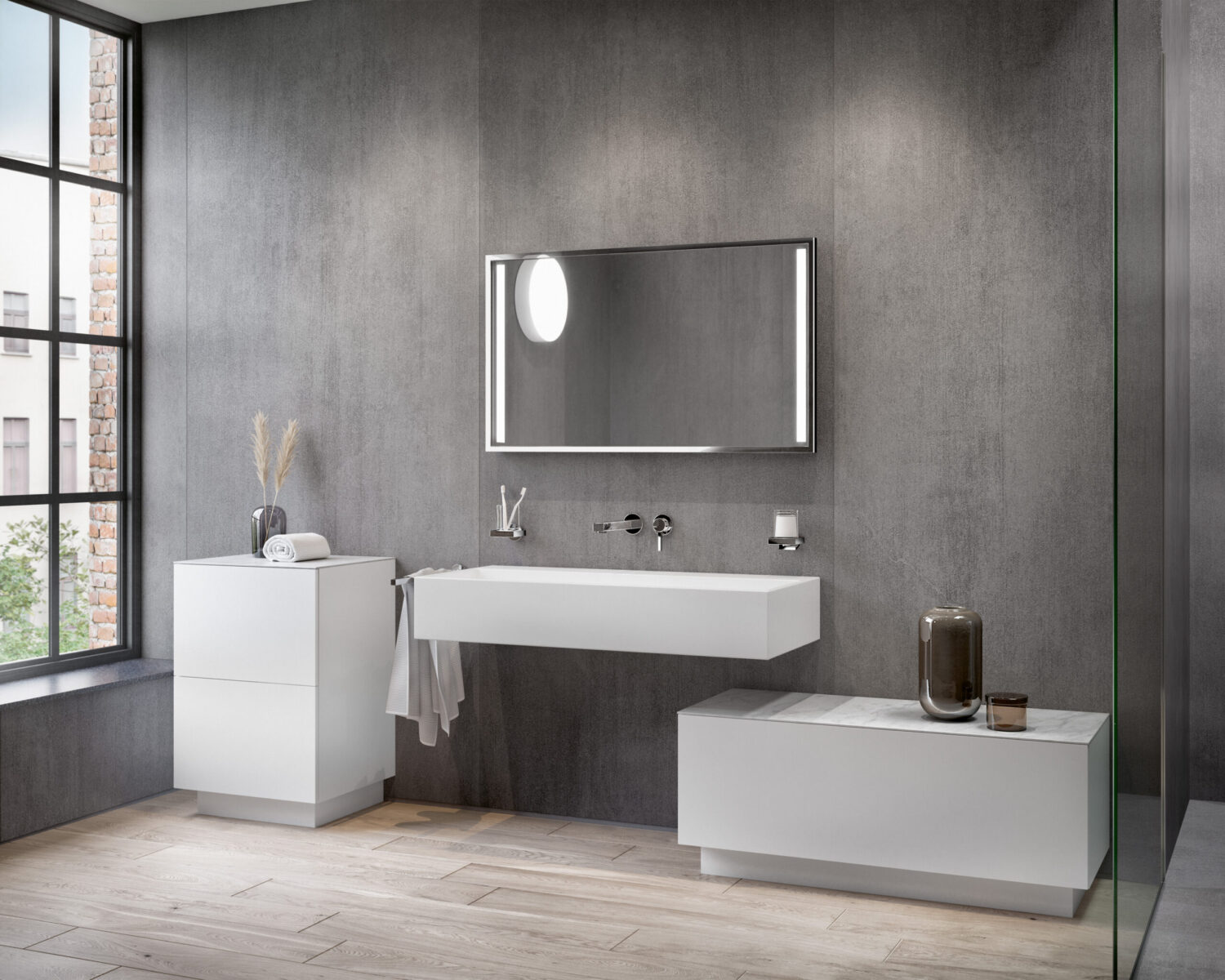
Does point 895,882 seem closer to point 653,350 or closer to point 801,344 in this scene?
point 801,344

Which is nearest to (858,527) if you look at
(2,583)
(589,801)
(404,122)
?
(589,801)

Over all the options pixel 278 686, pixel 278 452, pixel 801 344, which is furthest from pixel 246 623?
pixel 801 344

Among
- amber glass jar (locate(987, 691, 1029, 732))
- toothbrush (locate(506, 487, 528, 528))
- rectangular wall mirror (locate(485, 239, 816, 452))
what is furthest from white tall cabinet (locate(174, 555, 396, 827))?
amber glass jar (locate(987, 691, 1029, 732))

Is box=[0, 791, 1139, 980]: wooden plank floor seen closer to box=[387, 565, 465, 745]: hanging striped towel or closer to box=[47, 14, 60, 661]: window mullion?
box=[387, 565, 465, 745]: hanging striped towel

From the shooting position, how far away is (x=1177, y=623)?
3730mm

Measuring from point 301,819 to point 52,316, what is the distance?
6.79 ft

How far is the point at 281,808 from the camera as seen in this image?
4.30 metres

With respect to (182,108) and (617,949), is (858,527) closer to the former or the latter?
(617,949)

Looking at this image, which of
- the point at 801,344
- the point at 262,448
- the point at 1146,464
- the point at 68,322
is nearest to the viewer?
the point at 1146,464

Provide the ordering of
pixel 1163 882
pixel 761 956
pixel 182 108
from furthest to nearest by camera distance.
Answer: pixel 182 108
pixel 1163 882
pixel 761 956

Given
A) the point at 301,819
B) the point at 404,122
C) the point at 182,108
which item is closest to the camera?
the point at 301,819

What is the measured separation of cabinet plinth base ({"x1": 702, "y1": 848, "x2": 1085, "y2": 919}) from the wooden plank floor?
39mm

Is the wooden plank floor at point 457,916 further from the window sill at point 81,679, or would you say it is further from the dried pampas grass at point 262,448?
the dried pampas grass at point 262,448

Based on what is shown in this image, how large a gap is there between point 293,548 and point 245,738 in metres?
0.67
